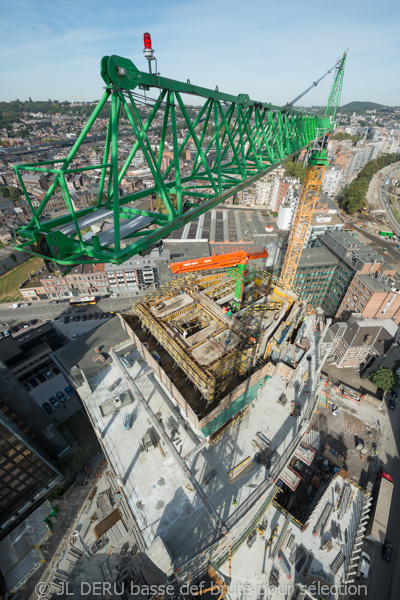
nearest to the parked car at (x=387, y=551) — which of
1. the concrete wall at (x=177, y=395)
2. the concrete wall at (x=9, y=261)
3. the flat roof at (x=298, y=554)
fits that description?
the flat roof at (x=298, y=554)

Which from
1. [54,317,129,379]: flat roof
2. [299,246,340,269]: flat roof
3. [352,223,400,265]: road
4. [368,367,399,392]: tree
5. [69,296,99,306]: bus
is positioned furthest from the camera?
[352,223,400,265]: road

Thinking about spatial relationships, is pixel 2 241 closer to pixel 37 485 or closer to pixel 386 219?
pixel 37 485

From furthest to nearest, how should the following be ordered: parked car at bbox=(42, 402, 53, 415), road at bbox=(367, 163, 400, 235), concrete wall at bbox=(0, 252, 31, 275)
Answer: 1. road at bbox=(367, 163, 400, 235)
2. concrete wall at bbox=(0, 252, 31, 275)
3. parked car at bbox=(42, 402, 53, 415)

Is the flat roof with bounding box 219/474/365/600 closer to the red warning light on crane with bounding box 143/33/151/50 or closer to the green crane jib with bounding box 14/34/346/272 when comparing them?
the green crane jib with bounding box 14/34/346/272

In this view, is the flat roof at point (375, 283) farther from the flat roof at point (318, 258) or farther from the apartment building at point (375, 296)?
the flat roof at point (318, 258)

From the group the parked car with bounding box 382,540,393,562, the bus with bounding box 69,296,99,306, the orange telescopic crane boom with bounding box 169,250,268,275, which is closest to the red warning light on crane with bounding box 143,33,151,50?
the orange telescopic crane boom with bounding box 169,250,268,275

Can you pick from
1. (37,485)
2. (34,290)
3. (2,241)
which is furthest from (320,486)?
(2,241)
